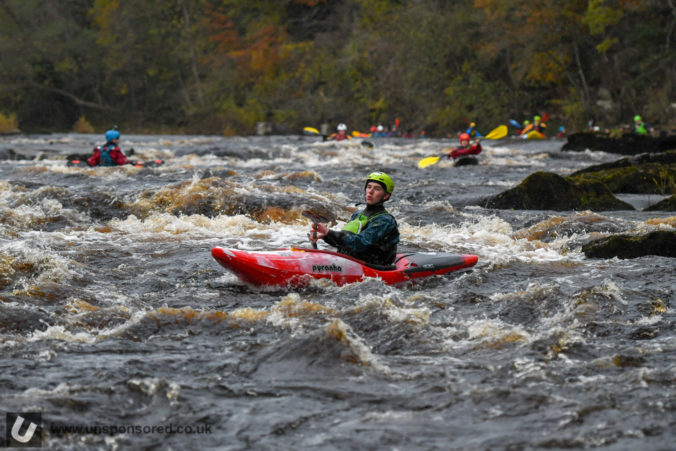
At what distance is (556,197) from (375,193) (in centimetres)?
463

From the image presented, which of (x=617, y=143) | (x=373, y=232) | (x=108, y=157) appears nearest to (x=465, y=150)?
(x=617, y=143)

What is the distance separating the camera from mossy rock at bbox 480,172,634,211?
1046 cm

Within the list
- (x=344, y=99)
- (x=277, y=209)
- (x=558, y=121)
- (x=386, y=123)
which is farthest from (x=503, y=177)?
(x=344, y=99)

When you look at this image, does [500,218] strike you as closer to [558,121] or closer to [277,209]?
[277,209]

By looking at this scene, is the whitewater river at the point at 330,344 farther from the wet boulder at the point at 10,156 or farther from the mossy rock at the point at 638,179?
the wet boulder at the point at 10,156

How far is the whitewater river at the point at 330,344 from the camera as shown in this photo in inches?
145

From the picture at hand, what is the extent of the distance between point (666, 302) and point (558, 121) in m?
27.0

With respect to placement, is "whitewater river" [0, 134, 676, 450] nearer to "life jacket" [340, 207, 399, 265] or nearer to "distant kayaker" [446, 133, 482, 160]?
"life jacket" [340, 207, 399, 265]

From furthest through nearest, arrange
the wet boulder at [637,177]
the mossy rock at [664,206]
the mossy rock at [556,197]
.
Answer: the wet boulder at [637,177] → the mossy rock at [556,197] → the mossy rock at [664,206]

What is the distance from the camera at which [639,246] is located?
24.2 ft

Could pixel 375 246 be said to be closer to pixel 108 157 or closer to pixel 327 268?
pixel 327 268

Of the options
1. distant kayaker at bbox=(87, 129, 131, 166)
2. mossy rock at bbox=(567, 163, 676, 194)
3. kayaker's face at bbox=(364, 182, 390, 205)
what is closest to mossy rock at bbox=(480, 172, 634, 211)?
mossy rock at bbox=(567, 163, 676, 194)

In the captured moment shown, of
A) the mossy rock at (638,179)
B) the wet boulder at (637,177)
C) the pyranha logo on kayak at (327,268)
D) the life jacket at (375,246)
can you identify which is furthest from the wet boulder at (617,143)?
the pyranha logo on kayak at (327,268)

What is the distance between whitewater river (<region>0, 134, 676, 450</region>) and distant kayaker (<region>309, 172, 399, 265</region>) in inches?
15.9
